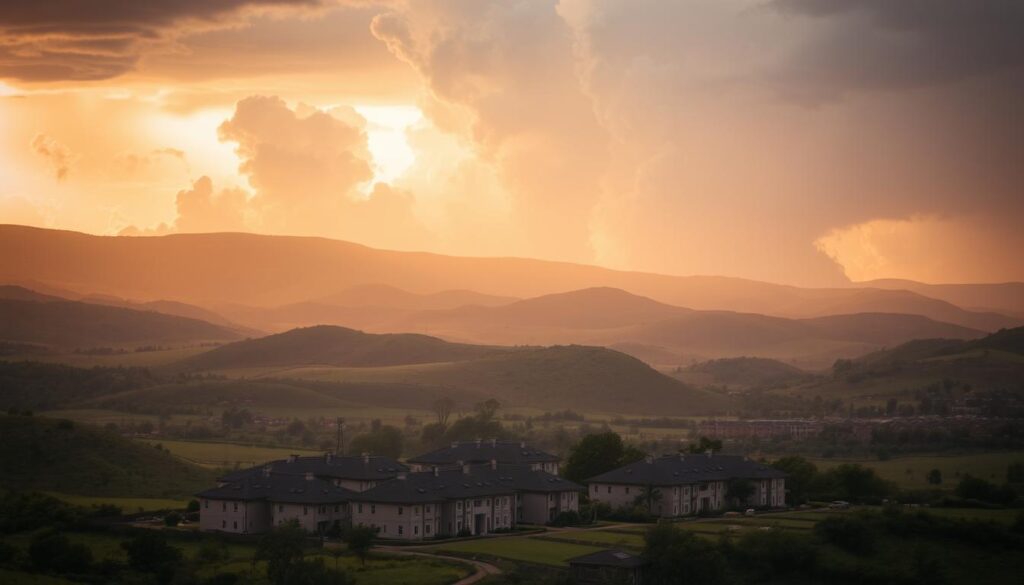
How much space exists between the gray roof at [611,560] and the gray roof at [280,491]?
1457 centimetres

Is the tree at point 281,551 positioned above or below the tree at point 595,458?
below

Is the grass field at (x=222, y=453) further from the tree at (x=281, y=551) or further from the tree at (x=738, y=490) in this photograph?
the tree at (x=281, y=551)

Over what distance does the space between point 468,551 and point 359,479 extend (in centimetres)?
1187

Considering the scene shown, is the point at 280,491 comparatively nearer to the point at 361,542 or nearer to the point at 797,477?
the point at 361,542

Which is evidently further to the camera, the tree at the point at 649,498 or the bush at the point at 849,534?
the tree at the point at 649,498

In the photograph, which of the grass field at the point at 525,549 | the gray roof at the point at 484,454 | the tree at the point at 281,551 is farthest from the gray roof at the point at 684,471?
the tree at the point at 281,551

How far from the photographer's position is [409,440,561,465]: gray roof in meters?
81.8

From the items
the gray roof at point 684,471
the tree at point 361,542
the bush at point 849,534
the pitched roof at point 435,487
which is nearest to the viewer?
the tree at point 361,542

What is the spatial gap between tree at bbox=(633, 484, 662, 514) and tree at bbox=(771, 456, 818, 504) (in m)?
9.73

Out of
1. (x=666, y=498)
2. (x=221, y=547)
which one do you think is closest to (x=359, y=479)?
(x=221, y=547)

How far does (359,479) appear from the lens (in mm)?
72188

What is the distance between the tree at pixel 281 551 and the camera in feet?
176

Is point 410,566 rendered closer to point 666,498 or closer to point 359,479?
point 359,479

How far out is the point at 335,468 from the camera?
73562 millimetres
